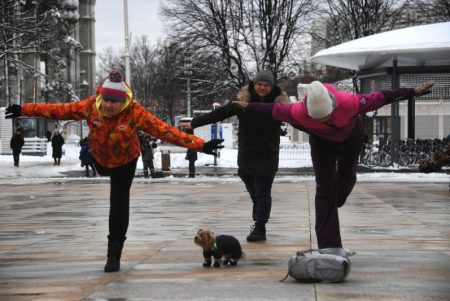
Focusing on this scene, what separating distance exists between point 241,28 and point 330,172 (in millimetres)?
41085

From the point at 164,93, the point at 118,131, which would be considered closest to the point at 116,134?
the point at 118,131

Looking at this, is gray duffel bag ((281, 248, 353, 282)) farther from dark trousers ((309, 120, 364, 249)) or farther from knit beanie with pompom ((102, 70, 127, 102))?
knit beanie with pompom ((102, 70, 127, 102))

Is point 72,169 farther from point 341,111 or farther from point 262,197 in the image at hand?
point 341,111

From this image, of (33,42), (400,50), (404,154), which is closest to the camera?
(400,50)

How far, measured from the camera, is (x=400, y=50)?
86.4 ft

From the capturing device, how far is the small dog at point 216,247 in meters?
6.02

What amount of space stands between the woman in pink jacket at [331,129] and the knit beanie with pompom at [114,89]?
3.47 ft

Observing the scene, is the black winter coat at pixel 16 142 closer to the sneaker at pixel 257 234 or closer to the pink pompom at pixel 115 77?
the sneaker at pixel 257 234

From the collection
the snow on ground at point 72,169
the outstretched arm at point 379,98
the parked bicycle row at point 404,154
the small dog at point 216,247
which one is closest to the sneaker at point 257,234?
the small dog at point 216,247

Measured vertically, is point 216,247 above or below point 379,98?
below

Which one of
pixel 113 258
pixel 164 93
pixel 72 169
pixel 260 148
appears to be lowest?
pixel 72 169

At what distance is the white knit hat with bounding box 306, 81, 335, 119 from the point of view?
562cm

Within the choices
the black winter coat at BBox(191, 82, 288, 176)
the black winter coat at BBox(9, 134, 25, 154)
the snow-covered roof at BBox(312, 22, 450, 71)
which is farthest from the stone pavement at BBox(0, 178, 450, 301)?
the black winter coat at BBox(9, 134, 25, 154)

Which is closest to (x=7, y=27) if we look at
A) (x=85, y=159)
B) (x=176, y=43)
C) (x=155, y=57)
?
(x=85, y=159)
